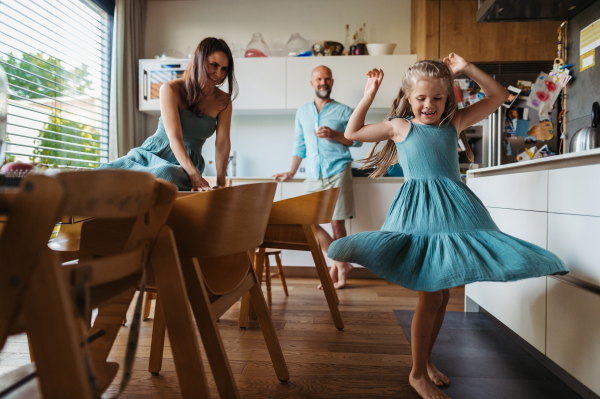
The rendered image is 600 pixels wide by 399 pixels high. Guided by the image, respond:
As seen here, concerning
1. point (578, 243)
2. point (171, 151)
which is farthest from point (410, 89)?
point (171, 151)

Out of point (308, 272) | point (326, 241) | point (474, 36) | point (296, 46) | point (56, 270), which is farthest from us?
point (296, 46)

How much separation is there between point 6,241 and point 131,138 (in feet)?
10.5

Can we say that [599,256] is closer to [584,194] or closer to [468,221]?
[584,194]

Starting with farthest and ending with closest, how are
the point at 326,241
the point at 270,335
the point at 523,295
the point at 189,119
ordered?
1. the point at 326,241
2. the point at 189,119
3. the point at 523,295
4. the point at 270,335

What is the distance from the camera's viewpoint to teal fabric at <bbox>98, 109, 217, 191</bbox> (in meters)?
1.69

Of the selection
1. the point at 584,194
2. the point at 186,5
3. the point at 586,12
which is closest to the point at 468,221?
the point at 584,194

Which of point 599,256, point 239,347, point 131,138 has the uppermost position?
point 131,138

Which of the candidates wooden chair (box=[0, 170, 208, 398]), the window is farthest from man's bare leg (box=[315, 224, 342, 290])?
wooden chair (box=[0, 170, 208, 398])

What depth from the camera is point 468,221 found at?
4.24 feet

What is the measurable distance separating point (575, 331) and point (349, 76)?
268 cm

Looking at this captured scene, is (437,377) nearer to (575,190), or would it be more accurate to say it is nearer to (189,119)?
(575,190)

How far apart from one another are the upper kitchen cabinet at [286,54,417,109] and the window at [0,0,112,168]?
162 cm

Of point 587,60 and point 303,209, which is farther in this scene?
point 587,60

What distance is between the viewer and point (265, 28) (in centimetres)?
389
